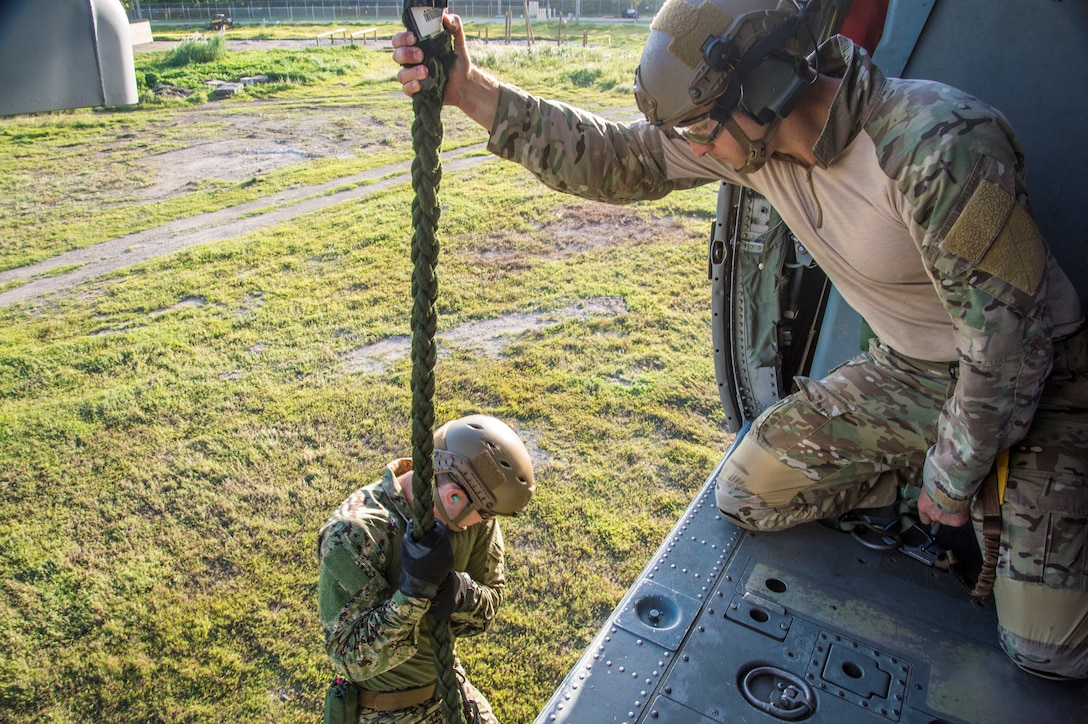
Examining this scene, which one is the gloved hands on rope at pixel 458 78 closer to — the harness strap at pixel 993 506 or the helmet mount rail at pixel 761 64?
the helmet mount rail at pixel 761 64

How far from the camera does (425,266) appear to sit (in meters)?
1.92

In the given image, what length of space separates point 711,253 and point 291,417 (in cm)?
352

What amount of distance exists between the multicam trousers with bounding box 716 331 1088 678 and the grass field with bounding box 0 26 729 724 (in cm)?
140

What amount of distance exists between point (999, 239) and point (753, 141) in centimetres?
74

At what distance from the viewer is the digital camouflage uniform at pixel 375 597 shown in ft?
7.29

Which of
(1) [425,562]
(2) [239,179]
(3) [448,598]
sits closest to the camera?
(1) [425,562]

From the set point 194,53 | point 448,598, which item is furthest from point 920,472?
point 194,53

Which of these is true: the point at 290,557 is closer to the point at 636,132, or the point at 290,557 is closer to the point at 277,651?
the point at 277,651

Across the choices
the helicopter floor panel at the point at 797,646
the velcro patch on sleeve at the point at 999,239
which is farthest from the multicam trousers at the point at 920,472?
the velcro patch on sleeve at the point at 999,239

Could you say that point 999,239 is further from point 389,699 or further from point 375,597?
point 389,699

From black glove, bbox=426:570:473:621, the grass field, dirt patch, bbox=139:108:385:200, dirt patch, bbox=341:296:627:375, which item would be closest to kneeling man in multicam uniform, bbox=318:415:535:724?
black glove, bbox=426:570:473:621

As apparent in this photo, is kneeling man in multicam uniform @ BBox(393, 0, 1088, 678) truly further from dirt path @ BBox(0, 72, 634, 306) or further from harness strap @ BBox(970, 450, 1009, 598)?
dirt path @ BBox(0, 72, 634, 306)

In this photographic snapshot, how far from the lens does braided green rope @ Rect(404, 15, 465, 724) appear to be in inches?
74.5

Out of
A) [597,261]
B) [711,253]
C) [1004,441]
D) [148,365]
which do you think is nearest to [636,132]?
[711,253]
